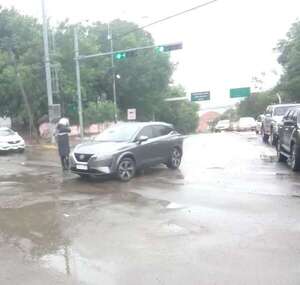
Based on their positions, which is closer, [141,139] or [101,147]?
[101,147]

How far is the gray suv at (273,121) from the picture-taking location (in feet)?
68.5

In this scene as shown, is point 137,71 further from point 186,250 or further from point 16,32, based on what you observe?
point 186,250

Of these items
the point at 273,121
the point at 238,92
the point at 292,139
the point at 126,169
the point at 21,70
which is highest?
the point at 21,70

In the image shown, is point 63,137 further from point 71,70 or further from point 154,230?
point 71,70

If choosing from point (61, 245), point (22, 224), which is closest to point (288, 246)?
point (61, 245)

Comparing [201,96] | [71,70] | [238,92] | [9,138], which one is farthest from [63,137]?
[238,92]

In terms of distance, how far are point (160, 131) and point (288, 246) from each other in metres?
8.42

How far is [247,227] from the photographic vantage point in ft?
24.1

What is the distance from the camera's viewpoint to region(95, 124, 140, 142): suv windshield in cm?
1320

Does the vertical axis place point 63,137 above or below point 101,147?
above

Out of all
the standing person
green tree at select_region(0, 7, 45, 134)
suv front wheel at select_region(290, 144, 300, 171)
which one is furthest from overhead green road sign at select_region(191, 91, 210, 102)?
suv front wheel at select_region(290, 144, 300, 171)

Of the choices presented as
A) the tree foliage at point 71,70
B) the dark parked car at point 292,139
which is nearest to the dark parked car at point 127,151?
the dark parked car at point 292,139

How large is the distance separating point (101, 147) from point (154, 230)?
5526mm

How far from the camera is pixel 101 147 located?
12477 millimetres
